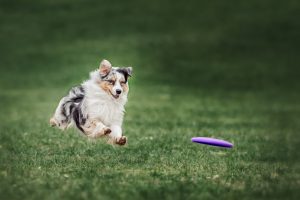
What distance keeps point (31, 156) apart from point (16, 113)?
8.83m

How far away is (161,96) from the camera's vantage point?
21.5m

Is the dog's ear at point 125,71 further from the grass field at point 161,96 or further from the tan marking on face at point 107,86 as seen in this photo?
the grass field at point 161,96

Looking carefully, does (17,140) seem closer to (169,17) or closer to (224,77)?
(224,77)

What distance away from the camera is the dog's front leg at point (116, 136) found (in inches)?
320

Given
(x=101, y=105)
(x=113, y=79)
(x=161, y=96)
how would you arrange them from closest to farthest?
1. (x=113, y=79)
2. (x=101, y=105)
3. (x=161, y=96)

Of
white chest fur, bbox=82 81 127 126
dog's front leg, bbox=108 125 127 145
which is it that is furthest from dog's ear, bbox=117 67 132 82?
dog's front leg, bbox=108 125 127 145

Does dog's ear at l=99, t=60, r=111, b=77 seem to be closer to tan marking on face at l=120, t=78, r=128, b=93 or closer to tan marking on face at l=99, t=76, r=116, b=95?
tan marking on face at l=99, t=76, r=116, b=95

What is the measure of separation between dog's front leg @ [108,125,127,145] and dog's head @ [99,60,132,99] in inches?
16.6

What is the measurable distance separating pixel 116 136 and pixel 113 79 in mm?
753

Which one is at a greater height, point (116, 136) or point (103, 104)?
point (103, 104)

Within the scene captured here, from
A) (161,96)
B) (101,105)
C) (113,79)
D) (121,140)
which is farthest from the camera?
Result: (161,96)

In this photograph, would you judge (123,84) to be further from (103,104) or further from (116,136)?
(116,136)

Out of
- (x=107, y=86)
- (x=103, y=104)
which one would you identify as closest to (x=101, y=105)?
(x=103, y=104)

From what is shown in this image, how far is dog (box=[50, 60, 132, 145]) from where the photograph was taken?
8.20 metres
